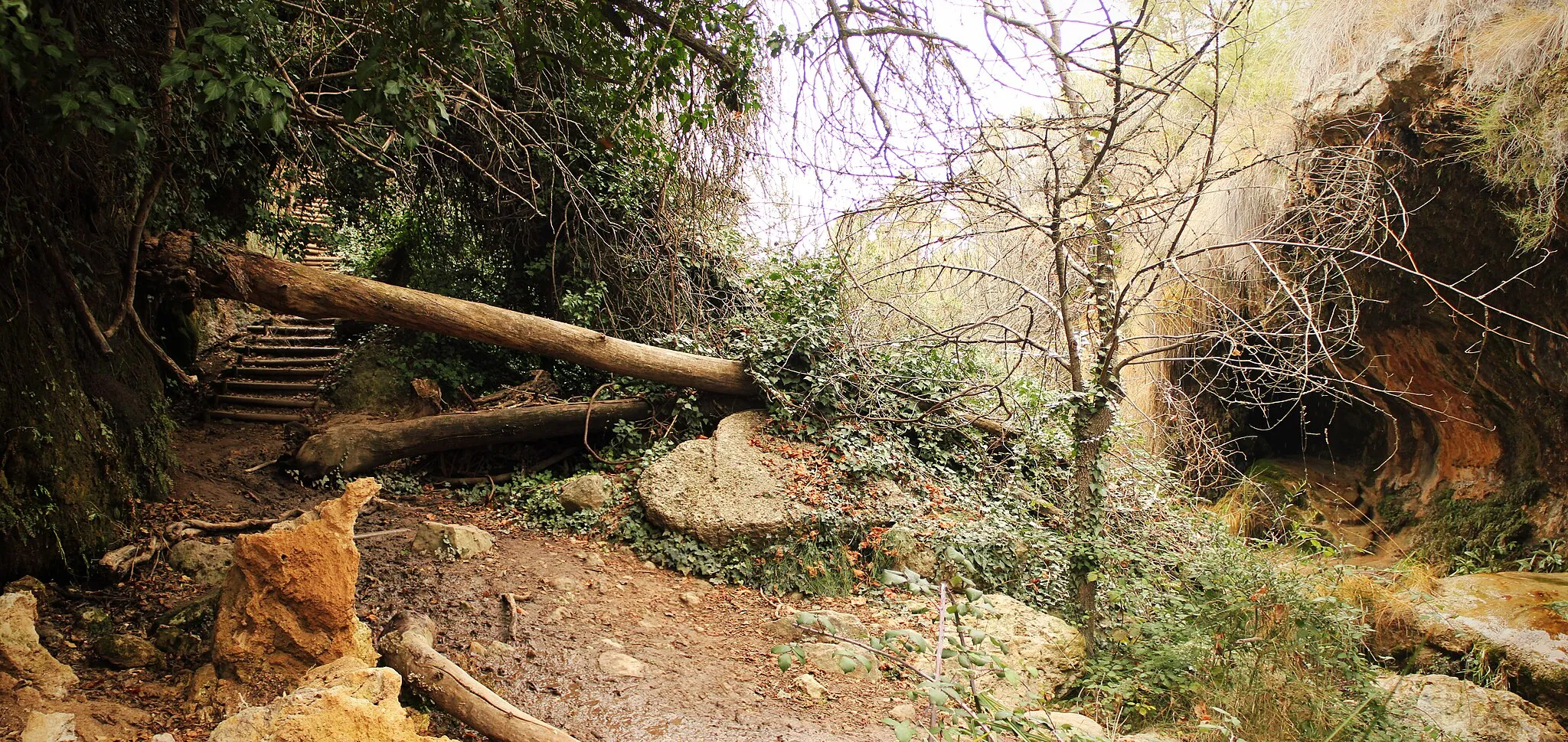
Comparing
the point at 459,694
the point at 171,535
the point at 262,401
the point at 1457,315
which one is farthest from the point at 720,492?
the point at 262,401

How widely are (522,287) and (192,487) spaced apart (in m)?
3.77

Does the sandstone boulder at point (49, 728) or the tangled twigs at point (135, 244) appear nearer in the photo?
the sandstone boulder at point (49, 728)

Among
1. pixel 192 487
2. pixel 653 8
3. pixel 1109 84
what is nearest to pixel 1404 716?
pixel 1109 84

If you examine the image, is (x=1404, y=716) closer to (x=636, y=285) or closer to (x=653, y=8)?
(x=653, y=8)

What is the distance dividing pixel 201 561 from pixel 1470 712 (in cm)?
729

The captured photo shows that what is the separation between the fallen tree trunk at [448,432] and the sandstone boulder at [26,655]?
10.6 ft

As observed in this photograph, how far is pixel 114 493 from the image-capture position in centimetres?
426

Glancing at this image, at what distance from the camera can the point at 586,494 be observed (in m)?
6.21

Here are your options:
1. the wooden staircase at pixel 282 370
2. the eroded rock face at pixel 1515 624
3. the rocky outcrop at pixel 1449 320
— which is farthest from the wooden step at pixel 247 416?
the eroded rock face at pixel 1515 624

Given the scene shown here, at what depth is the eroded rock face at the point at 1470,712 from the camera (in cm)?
416

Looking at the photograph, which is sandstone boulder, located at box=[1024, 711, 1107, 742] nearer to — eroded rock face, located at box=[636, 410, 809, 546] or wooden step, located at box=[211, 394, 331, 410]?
eroded rock face, located at box=[636, 410, 809, 546]

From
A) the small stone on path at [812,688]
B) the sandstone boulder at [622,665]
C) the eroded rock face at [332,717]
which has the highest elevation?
the eroded rock face at [332,717]

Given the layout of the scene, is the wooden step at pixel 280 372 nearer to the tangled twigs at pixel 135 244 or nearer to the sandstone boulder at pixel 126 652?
the tangled twigs at pixel 135 244

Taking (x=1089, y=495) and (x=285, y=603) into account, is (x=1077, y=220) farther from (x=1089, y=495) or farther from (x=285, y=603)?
(x=285, y=603)
